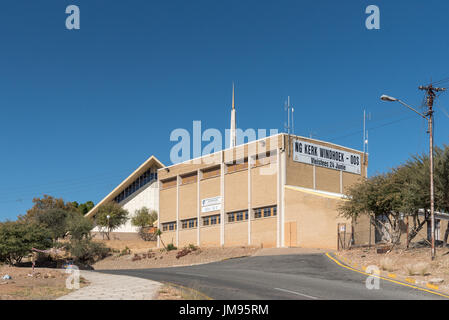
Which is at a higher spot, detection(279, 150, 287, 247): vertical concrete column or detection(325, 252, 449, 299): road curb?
detection(279, 150, 287, 247): vertical concrete column

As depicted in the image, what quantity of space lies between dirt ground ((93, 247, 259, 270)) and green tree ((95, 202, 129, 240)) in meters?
20.6

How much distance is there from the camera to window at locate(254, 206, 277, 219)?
47.7 metres

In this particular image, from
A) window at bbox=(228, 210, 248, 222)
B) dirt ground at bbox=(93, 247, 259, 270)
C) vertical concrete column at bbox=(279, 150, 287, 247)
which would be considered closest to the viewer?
dirt ground at bbox=(93, 247, 259, 270)

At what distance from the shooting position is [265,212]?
48688mm

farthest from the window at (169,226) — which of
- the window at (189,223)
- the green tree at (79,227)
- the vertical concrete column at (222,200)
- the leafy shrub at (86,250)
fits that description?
the vertical concrete column at (222,200)

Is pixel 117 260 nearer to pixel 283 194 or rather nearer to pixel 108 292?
pixel 283 194

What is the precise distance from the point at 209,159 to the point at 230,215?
6.86m

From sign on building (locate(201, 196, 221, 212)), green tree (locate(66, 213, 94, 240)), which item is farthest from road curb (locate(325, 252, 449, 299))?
green tree (locate(66, 213, 94, 240))

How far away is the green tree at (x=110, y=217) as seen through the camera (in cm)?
7794

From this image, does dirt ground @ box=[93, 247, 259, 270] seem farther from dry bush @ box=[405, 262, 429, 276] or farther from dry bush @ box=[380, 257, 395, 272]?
dry bush @ box=[405, 262, 429, 276]

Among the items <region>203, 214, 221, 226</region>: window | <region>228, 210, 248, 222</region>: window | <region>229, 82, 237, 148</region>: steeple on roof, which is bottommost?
<region>203, 214, 221, 226</region>: window

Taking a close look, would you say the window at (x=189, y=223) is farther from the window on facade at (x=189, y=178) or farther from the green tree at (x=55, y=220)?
the green tree at (x=55, y=220)

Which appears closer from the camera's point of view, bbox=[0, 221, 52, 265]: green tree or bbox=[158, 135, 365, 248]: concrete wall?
bbox=[158, 135, 365, 248]: concrete wall
